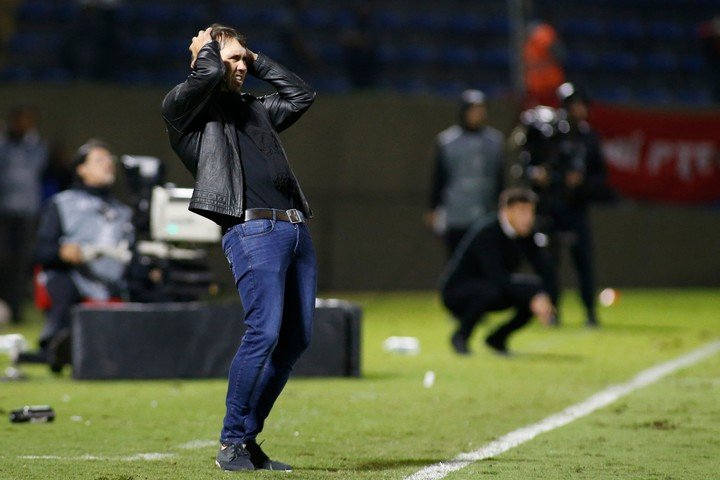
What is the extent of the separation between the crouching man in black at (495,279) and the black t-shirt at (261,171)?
518cm

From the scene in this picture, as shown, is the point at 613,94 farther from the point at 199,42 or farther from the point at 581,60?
the point at 199,42

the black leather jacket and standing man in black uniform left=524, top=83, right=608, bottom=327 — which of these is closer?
the black leather jacket

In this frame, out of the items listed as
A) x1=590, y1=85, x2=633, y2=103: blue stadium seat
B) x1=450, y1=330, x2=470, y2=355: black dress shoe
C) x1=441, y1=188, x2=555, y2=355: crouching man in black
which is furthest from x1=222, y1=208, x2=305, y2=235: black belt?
x1=590, y1=85, x2=633, y2=103: blue stadium seat

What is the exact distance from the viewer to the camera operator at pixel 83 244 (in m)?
10.0

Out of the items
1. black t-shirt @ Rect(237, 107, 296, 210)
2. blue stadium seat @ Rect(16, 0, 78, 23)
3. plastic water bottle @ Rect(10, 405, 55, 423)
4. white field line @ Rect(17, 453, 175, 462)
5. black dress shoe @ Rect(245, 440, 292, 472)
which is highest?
blue stadium seat @ Rect(16, 0, 78, 23)

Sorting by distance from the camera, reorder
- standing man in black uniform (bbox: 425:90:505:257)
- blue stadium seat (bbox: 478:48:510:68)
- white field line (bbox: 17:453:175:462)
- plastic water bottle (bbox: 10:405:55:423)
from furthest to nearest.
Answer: blue stadium seat (bbox: 478:48:510:68) < standing man in black uniform (bbox: 425:90:505:257) < plastic water bottle (bbox: 10:405:55:423) < white field line (bbox: 17:453:175:462)

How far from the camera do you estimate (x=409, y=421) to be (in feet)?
24.5

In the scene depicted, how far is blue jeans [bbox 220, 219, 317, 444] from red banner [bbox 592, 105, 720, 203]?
1177 centimetres

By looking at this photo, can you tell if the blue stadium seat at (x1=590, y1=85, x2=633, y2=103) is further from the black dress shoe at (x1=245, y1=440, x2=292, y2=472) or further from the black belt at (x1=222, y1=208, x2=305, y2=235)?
the black dress shoe at (x1=245, y1=440, x2=292, y2=472)

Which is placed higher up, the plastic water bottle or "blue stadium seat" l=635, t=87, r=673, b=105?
"blue stadium seat" l=635, t=87, r=673, b=105

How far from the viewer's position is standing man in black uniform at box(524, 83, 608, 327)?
13.0 meters

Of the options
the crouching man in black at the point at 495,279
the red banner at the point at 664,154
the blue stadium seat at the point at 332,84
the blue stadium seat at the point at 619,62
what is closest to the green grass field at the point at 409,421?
the crouching man in black at the point at 495,279

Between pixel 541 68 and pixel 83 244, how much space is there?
317 inches

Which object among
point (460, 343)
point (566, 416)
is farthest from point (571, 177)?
point (566, 416)
